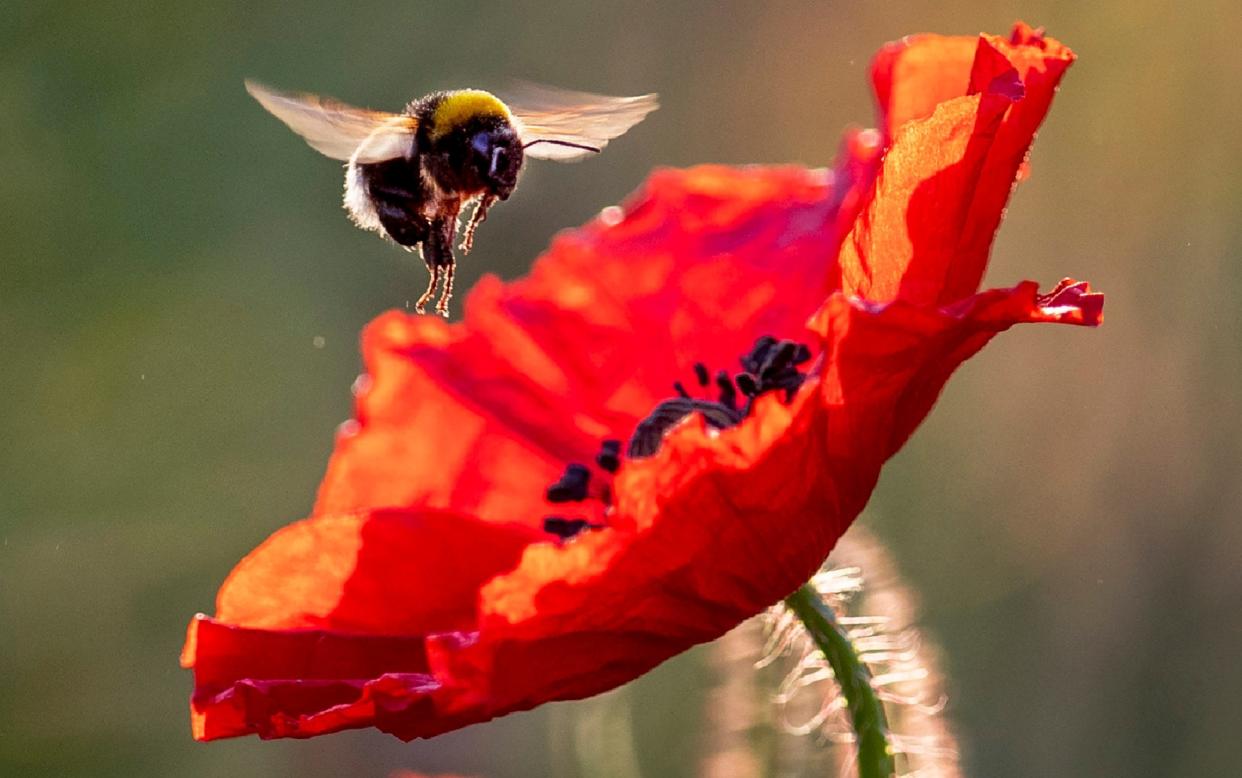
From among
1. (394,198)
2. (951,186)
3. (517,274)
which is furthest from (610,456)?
(517,274)

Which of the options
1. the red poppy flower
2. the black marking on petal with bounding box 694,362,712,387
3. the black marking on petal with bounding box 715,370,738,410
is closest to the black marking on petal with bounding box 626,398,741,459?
the red poppy flower

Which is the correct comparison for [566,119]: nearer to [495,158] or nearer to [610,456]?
[495,158]

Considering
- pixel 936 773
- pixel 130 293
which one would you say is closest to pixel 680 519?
pixel 936 773

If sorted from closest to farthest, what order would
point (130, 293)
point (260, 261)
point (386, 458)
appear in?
1. point (386, 458)
2. point (130, 293)
3. point (260, 261)

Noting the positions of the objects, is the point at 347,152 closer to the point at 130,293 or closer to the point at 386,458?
the point at 386,458

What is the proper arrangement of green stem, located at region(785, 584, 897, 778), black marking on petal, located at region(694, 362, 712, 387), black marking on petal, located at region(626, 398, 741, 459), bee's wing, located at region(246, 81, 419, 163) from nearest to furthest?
1. green stem, located at region(785, 584, 897, 778)
2. bee's wing, located at region(246, 81, 419, 163)
3. black marking on petal, located at region(626, 398, 741, 459)
4. black marking on petal, located at region(694, 362, 712, 387)

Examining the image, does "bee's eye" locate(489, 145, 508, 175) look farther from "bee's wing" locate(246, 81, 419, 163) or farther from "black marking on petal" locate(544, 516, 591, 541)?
"black marking on petal" locate(544, 516, 591, 541)

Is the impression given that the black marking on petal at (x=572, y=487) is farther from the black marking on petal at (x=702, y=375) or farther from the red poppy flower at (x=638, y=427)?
the black marking on petal at (x=702, y=375)
